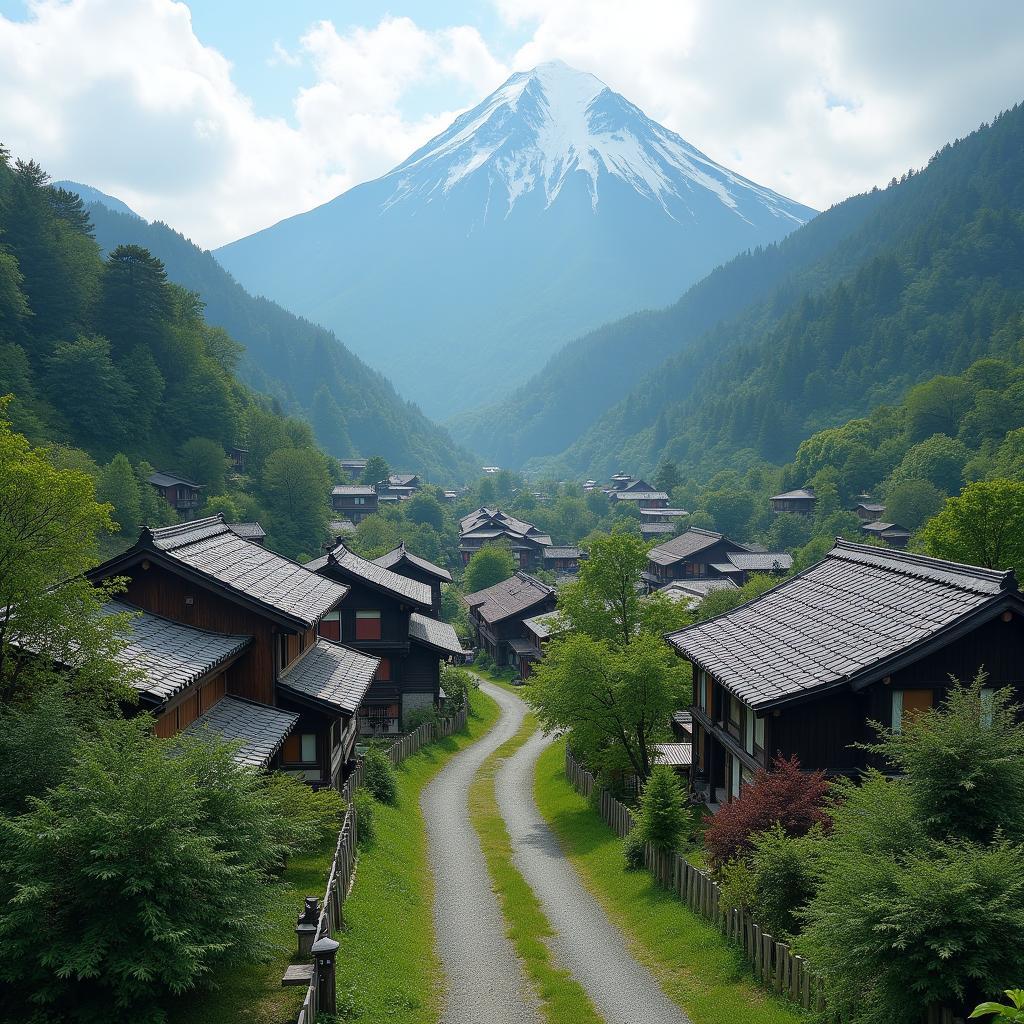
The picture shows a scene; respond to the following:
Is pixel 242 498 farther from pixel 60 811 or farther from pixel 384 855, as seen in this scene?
pixel 60 811

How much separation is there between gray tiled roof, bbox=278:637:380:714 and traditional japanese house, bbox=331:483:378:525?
320 feet

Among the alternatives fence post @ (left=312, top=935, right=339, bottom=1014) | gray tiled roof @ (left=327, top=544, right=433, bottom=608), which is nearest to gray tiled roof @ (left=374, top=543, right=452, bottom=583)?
gray tiled roof @ (left=327, top=544, right=433, bottom=608)

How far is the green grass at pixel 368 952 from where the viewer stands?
14688 mm

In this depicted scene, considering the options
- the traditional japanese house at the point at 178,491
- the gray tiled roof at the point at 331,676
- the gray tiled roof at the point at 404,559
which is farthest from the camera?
the traditional japanese house at the point at 178,491

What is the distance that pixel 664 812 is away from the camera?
80.4 feet

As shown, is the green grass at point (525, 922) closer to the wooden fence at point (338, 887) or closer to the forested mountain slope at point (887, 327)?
the wooden fence at point (338, 887)

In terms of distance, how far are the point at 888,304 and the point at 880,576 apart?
6722 inches

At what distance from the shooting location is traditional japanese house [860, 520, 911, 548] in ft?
320

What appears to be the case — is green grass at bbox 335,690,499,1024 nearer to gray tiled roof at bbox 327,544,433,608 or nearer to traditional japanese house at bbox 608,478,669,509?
gray tiled roof at bbox 327,544,433,608

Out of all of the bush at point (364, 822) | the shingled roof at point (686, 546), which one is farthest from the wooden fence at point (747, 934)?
the shingled roof at point (686, 546)

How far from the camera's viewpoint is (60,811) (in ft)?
44.2

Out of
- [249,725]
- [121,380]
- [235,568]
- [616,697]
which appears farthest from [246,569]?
[121,380]

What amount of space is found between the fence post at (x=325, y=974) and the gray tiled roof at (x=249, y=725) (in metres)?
5.37

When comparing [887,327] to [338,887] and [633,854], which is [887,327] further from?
[338,887]
